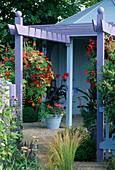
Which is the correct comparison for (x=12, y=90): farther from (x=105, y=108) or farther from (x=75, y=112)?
(x=75, y=112)

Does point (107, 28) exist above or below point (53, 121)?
above

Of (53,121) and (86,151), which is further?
(53,121)

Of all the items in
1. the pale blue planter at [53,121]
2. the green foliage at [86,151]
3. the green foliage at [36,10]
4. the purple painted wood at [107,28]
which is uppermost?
the green foliage at [36,10]

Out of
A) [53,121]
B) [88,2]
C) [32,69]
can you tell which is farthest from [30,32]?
[88,2]

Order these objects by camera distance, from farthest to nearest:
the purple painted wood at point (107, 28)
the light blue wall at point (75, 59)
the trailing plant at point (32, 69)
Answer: the light blue wall at point (75, 59)
the trailing plant at point (32, 69)
the purple painted wood at point (107, 28)

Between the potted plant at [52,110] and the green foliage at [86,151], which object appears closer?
the green foliage at [86,151]

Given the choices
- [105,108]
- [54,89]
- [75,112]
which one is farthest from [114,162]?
[75,112]

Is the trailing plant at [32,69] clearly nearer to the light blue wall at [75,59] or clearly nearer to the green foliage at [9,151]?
the green foliage at [9,151]

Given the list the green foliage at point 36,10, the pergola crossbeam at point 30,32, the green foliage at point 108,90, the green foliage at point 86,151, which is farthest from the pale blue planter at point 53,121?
the green foliage at point 36,10

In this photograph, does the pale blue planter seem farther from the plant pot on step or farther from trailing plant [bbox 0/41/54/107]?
trailing plant [bbox 0/41/54/107]

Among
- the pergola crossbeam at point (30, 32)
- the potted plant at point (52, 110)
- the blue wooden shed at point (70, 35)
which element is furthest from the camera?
the potted plant at point (52, 110)

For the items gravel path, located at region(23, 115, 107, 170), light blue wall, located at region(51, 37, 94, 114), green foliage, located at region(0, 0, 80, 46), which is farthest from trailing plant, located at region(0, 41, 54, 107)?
green foliage, located at region(0, 0, 80, 46)

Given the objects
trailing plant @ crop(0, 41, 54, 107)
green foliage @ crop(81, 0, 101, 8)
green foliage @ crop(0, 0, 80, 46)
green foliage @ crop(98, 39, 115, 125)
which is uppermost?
green foliage @ crop(81, 0, 101, 8)

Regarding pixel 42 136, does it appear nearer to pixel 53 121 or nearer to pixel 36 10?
pixel 53 121
